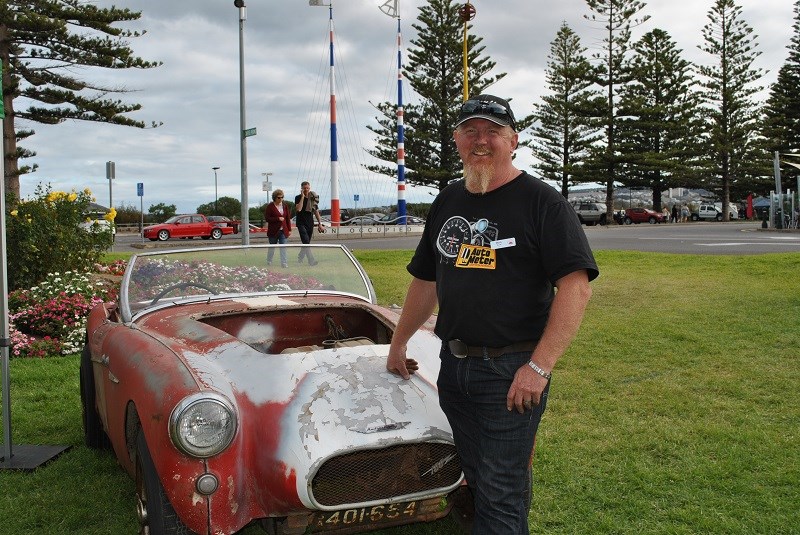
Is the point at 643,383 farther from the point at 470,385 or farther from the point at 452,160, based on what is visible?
the point at 452,160

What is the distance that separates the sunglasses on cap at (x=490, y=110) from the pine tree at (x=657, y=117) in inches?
1871

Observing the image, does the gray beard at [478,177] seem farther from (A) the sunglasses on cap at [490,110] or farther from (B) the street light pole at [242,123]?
(B) the street light pole at [242,123]

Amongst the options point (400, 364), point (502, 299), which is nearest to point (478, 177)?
point (502, 299)

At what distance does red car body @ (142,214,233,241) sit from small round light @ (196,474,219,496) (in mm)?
32904

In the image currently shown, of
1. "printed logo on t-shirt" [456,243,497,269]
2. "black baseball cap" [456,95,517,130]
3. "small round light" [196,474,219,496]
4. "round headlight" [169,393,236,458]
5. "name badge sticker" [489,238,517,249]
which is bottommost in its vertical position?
"small round light" [196,474,219,496]

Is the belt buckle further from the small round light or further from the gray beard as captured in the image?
the small round light

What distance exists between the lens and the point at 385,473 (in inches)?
109

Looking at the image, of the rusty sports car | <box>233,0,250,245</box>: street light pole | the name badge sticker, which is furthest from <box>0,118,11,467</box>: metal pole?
<box>233,0,250,245</box>: street light pole

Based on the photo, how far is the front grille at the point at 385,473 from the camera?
2693mm

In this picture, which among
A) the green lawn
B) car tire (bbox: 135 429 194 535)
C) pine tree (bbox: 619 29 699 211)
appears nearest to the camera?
car tire (bbox: 135 429 194 535)

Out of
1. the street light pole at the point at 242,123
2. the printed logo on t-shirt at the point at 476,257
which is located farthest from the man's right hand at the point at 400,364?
the street light pole at the point at 242,123

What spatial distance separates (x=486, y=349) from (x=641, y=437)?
2.63 m

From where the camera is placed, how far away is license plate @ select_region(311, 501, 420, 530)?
8.96 ft

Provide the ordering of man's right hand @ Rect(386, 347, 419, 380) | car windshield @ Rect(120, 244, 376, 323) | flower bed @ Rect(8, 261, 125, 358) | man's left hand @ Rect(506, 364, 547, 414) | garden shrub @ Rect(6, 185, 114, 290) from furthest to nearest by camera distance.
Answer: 1. garden shrub @ Rect(6, 185, 114, 290)
2. flower bed @ Rect(8, 261, 125, 358)
3. car windshield @ Rect(120, 244, 376, 323)
4. man's right hand @ Rect(386, 347, 419, 380)
5. man's left hand @ Rect(506, 364, 547, 414)
